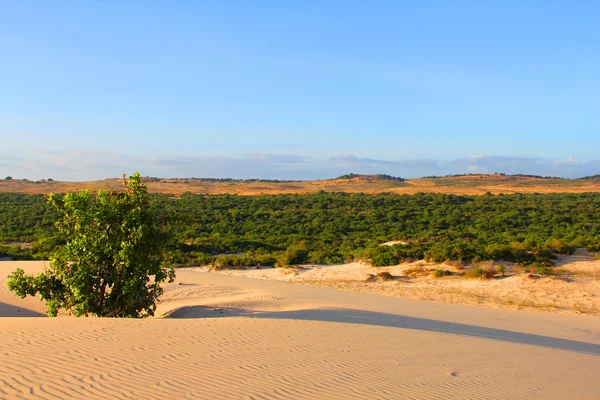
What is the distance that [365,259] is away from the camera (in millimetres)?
24672

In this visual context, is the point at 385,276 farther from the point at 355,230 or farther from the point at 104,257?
the point at 355,230

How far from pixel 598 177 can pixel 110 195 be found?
354 feet

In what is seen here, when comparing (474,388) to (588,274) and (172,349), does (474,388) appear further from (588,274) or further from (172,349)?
(588,274)

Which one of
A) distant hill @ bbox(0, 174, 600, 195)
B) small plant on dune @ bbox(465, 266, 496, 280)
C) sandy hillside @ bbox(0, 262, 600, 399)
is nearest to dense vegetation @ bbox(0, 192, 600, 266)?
small plant on dune @ bbox(465, 266, 496, 280)

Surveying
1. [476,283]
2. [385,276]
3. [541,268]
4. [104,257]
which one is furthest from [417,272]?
[104,257]

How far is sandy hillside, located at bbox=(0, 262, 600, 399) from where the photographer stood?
249 inches

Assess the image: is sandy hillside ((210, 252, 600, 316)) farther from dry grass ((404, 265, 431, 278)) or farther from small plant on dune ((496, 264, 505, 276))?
small plant on dune ((496, 264, 505, 276))

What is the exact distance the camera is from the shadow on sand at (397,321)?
468 inches

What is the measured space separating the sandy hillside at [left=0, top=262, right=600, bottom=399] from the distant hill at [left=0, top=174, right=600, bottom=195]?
236 ft

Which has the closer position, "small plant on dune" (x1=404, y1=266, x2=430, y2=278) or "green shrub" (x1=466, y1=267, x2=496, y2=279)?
"green shrub" (x1=466, y1=267, x2=496, y2=279)

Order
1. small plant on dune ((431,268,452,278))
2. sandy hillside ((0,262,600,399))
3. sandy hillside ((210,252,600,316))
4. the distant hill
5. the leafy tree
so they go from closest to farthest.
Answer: sandy hillside ((0,262,600,399)), the leafy tree, sandy hillside ((210,252,600,316)), small plant on dune ((431,268,452,278)), the distant hill

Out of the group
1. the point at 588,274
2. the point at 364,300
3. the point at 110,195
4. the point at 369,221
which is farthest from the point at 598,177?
the point at 110,195

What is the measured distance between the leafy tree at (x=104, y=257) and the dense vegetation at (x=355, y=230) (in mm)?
1071

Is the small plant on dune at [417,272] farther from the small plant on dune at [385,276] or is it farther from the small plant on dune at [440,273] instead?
the small plant on dune at [385,276]
